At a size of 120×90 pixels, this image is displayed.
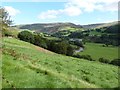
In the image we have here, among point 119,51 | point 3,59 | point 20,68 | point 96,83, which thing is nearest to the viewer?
point 20,68

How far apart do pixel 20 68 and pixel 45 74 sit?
1.85m

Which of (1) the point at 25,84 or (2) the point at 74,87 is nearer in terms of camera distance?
(1) the point at 25,84

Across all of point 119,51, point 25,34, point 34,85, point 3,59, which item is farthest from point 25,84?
point 119,51

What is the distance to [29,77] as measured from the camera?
761 inches

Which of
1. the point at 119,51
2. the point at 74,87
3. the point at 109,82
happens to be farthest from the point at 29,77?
the point at 119,51

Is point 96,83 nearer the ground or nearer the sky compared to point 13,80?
nearer the ground

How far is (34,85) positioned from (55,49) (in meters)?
106

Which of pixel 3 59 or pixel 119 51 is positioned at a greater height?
pixel 3 59

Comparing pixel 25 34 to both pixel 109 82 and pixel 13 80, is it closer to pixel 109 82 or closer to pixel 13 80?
pixel 109 82

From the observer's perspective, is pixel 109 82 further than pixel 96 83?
Yes

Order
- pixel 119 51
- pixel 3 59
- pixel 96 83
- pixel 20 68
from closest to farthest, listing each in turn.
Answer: pixel 20 68 < pixel 3 59 < pixel 96 83 < pixel 119 51

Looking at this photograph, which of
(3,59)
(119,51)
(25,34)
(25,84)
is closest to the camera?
(25,84)

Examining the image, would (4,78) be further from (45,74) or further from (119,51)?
(119,51)

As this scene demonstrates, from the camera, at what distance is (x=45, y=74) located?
21016 millimetres
